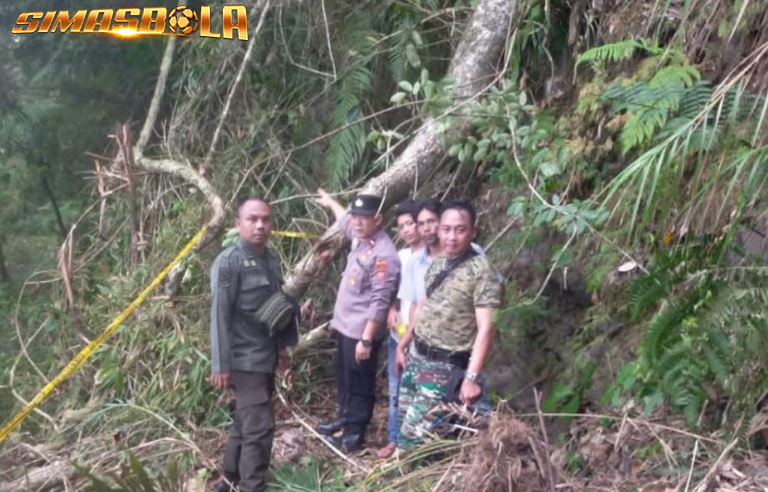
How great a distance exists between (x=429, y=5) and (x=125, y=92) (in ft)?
11.6

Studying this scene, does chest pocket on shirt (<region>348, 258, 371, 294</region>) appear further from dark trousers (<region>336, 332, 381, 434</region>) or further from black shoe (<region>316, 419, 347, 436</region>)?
black shoe (<region>316, 419, 347, 436</region>)

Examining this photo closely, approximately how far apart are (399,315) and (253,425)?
1.15 m

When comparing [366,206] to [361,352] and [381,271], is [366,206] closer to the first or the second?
[381,271]

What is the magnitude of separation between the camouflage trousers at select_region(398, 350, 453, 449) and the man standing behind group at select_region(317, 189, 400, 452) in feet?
2.55

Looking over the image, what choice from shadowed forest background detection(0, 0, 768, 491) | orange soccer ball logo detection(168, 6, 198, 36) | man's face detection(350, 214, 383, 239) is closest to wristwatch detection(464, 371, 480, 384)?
shadowed forest background detection(0, 0, 768, 491)

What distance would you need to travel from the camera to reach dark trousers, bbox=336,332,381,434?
7.02 meters

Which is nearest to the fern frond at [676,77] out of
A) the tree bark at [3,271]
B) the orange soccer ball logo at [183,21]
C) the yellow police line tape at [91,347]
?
the yellow police line tape at [91,347]

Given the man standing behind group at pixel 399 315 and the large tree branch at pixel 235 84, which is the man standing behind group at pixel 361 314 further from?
the large tree branch at pixel 235 84

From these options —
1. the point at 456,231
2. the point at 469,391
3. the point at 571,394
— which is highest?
the point at 456,231

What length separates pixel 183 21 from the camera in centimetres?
946

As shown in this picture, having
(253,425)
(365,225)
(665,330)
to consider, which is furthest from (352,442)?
(665,330)

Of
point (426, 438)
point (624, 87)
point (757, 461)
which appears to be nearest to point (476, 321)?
point (426, 438)

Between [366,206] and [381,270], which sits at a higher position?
[366,206]

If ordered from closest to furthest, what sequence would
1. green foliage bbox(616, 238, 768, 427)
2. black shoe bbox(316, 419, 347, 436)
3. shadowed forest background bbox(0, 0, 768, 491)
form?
green foliage bbox(616, 238, 768, 427) < shadowed forest background bbox(0, 0, 768, 491) < black shoe bbox(316, 419, 347, 436)
